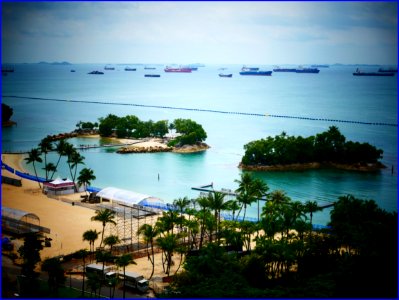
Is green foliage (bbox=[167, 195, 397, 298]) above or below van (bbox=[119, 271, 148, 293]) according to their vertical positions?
above

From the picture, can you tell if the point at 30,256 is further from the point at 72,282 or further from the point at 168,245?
the point at 168,245

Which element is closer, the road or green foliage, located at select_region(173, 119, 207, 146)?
the road

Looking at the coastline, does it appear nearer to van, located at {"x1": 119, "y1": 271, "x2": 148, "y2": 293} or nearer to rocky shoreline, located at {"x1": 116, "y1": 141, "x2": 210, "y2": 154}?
rocky shoreline, located at {"x1": 116, "y1": 141, "x2": 210, "y2": 154}

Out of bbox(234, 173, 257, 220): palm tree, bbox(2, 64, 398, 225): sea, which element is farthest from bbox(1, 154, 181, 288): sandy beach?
bbox(2, 64, 398, 225): sea

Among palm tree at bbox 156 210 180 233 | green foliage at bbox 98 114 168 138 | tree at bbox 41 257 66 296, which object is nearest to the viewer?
tree at bbox 41 257 66 296

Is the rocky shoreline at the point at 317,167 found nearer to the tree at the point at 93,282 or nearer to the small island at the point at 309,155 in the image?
the small island at the point at 309,155

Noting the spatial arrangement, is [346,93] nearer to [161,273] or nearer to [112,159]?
[112,159]

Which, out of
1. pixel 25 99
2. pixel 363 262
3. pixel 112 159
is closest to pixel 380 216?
pixel 363 262
